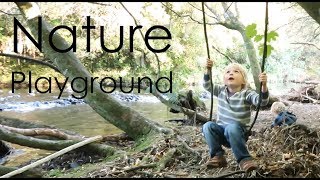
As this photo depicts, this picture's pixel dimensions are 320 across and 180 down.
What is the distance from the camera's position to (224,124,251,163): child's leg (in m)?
3.54

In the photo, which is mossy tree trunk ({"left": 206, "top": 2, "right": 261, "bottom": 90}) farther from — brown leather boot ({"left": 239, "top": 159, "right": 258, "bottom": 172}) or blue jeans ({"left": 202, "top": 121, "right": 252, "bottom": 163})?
brown leather boot ({"left": 239, "top": 159, "right": 258, "bottom": 172})

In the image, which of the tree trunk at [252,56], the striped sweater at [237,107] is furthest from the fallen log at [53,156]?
the tree trunk at [252,56]

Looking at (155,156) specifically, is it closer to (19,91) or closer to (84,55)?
(19,91)

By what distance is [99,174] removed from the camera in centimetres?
399

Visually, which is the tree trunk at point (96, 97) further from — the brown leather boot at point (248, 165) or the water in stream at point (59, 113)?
the brown leather boot at point (248, 165)

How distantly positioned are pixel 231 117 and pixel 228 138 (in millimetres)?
241

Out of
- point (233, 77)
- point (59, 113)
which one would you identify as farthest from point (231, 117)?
point (59, 113)

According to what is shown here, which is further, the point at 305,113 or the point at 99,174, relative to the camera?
the point at 305,113

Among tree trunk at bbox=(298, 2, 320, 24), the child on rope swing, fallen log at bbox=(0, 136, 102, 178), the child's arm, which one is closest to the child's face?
the child on rope swing

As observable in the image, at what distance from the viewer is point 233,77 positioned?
3.91m

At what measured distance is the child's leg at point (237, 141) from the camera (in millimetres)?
3537

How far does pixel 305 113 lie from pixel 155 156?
5.31 metres

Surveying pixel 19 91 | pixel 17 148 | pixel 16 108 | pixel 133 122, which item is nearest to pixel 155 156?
pixel 133 122

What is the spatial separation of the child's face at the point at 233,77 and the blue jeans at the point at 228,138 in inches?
16.5
